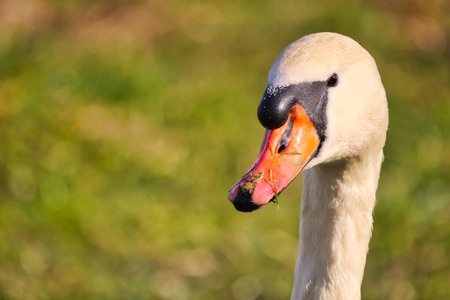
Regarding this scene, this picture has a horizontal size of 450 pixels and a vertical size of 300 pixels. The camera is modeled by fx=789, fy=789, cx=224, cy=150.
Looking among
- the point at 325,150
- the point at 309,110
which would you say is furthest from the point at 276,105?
the point at 325,150

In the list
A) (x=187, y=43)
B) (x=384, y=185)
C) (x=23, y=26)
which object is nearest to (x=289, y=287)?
(x=384, y=185)

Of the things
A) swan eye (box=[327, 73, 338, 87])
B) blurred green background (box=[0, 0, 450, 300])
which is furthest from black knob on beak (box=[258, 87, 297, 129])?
blurred green background (box=[0, 0, 450, 300])

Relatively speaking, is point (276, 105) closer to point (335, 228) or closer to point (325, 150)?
point (325, 150)

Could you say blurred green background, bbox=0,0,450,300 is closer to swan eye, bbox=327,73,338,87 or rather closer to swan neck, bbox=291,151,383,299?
swan neck, bbox=291,151,383,299

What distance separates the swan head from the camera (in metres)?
2.31

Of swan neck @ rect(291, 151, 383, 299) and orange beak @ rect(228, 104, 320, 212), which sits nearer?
orange beak @ rect(228, 104, 320, 212)

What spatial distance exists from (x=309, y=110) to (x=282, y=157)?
16 cm

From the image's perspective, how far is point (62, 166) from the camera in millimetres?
5273

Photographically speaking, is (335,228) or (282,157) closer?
(282,157)

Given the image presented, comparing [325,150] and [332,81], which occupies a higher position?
[332,81]

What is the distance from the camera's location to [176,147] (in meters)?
5.61

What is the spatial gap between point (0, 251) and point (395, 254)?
232 cm

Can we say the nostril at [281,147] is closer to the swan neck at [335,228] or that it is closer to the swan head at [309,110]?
the swan head at [309,110]

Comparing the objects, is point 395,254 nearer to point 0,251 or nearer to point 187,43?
point 0,251
